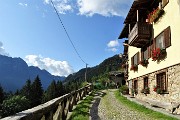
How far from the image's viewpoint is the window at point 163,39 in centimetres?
1585

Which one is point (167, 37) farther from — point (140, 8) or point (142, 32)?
point (140, 8)

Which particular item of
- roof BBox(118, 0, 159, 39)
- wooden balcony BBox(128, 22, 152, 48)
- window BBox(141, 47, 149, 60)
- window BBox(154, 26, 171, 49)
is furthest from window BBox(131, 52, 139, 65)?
window BBox(154, 26, 171, 49)

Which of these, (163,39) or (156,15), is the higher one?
(156,15)

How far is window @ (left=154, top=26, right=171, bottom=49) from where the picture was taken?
52.0ft

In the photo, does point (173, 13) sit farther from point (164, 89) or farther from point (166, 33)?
point (164, 89)

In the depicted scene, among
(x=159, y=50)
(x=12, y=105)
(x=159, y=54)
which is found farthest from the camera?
(x=12, y=105)

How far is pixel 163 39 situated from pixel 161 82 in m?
2.82

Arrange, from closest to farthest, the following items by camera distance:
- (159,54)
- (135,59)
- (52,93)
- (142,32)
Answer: (159,54), (142,32), (135,59), (52,93)

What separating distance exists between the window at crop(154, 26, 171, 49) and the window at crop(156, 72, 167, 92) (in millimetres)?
1828

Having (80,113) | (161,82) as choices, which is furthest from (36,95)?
(80,113)

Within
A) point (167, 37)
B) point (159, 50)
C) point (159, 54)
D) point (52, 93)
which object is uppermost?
point (167, 37)

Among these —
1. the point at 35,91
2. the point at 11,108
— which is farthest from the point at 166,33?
the point at 35,91

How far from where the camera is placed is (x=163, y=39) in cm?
1712

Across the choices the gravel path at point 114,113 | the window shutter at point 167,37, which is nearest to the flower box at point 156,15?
the window shutter at point 167,37
